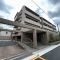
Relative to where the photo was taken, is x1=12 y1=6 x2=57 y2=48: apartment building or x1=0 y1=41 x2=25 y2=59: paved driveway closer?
x1=0 y1=41 x2=25 y2=59: paved driveway

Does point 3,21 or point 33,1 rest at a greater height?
point 33,1

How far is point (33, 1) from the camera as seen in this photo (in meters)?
7.26

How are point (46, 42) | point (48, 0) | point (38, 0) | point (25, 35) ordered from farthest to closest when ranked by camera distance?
point (25, 35)
point (46, 42)
point (48, 0)
point (38, 0)

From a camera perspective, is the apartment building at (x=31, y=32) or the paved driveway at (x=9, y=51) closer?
the paved driveway at (x=9, y=51)

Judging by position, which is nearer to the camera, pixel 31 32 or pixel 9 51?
pixel 9 51

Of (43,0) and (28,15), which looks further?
(28,15)

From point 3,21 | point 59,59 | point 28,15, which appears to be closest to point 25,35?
point 28,15

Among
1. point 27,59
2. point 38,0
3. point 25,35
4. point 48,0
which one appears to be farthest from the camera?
point 25,35

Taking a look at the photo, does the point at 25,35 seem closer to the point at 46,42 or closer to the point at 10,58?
the point at 46,42

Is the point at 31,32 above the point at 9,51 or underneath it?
above

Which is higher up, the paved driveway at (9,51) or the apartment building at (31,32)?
the apartment building at (31,32)

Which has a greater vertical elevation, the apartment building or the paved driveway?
the apartment building

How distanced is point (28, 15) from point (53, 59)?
23.8 metres

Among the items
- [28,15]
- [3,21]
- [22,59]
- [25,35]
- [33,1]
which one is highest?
[28,15]
